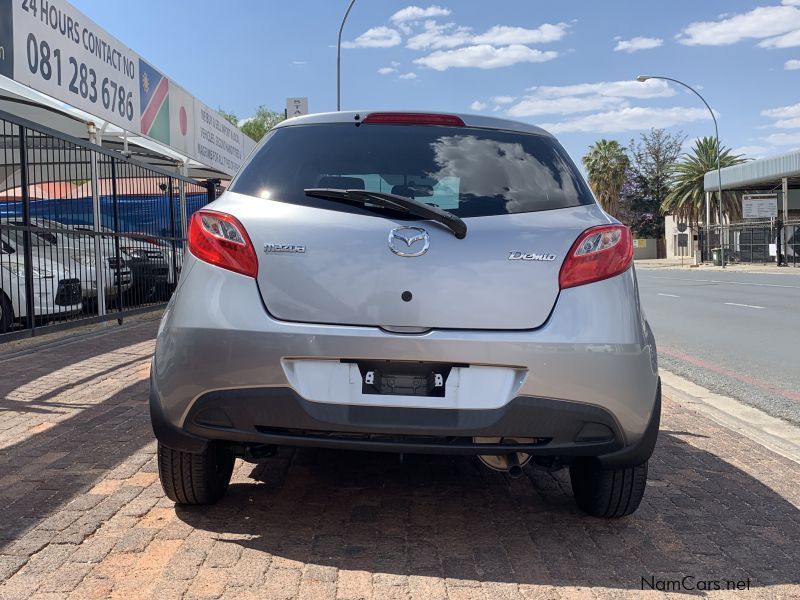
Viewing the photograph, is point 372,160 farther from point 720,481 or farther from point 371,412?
point 720,481

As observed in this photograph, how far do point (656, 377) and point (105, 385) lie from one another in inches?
184

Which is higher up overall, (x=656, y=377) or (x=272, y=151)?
(x=272, y=151)

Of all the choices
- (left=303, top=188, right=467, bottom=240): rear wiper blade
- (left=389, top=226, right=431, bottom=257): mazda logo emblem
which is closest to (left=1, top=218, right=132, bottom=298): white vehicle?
(left=303, top=188, right=467, bottom=240): rear wiper blade

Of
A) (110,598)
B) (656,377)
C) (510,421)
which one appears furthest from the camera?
(656,377)

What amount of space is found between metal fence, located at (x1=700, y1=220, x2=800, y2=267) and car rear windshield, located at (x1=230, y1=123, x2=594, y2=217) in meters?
40.7

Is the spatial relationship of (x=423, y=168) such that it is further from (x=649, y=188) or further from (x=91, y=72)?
(x=649, y=188)

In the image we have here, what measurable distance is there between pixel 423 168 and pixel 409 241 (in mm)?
481

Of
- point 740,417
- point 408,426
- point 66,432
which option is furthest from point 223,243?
point 740,417

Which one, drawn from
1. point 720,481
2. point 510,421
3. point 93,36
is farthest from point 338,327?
point 93,36

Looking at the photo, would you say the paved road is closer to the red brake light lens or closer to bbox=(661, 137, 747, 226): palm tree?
the red brake light lens

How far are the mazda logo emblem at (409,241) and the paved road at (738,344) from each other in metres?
4.01

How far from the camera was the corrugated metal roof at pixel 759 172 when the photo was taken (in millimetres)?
38812

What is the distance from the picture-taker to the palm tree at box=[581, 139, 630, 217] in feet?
245

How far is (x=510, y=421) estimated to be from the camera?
2.79m
